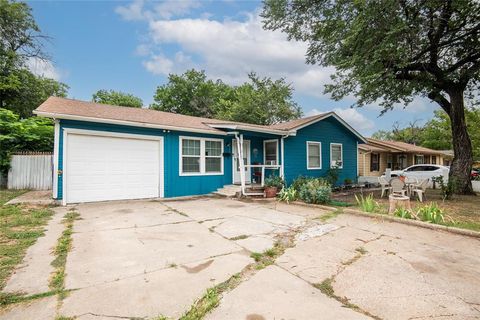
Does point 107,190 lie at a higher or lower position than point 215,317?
higher

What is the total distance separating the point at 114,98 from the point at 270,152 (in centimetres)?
2626

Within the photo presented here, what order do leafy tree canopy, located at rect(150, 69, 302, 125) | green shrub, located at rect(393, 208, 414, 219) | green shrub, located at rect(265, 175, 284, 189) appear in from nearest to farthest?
1. green shrub, located at rect(393, 208, 414, 219)
2. green shrub, located at rect(265, 175, 284, 189)
3. leafy tree canopy, located at rect(150, 69, 302, 125)

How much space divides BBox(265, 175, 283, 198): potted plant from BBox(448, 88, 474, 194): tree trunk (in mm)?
8172

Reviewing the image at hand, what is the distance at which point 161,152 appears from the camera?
9945 millimetres

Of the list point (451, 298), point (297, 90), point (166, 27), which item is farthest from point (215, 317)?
point (297, 90)

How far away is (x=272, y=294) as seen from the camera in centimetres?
275

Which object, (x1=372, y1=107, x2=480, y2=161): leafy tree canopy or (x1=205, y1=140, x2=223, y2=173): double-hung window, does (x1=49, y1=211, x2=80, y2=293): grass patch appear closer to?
(x1=205, y1=140, x2=223, y2=173): double-hung window

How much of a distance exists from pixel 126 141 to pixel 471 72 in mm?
13841

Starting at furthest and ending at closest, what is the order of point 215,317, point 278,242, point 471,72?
point 471,72
point 278,242
point 215,317

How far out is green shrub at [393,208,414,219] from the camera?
636 cm

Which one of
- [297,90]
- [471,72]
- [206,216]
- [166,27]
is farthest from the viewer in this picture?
[297,90]

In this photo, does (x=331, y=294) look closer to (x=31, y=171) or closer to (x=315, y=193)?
(x=315, y=193)

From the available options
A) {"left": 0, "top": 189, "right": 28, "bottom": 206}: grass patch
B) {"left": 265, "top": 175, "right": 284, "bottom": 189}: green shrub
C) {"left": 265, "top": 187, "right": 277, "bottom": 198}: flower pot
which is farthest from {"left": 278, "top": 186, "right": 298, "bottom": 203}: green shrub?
{"left": 0, "top": 189, "right": 28, "bottom": 206}: grass patch

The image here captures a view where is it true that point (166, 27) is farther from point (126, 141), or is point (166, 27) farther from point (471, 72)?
point (471, 72)
